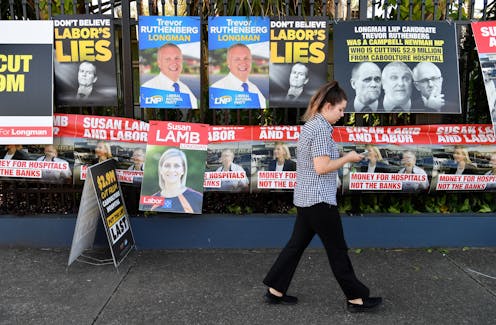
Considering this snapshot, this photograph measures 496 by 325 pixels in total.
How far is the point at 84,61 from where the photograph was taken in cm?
457

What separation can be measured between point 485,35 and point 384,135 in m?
1.42

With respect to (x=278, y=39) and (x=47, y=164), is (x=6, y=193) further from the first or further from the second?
(x=278, y=39)

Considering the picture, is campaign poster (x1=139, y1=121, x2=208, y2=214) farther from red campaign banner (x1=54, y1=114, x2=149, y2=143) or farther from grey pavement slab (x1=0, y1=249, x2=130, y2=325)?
grey pavement slab (x1=0, y1=249, x2=130, y2=325)

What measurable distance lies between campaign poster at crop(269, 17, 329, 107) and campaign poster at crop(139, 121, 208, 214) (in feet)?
3.35

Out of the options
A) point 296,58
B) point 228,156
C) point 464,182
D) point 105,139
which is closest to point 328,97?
point 296,58

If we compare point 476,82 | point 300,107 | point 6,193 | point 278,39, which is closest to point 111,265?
point 6,193

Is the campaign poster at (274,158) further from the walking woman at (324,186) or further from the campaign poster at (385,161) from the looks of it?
the walking woman at (324,186)

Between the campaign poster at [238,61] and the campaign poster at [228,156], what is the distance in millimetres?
280

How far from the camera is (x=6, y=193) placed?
496 centimetres

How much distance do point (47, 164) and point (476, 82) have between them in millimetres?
4719

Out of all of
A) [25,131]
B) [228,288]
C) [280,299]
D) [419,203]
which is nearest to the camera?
[280,299]

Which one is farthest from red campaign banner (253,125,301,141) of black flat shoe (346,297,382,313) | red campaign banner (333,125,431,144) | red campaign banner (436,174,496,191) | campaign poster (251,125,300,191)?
black flat shoe (346,297,382,313)

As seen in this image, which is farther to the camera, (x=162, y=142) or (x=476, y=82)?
(x=476, y=82)

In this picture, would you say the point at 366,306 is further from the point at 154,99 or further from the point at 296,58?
the point at 154,99
